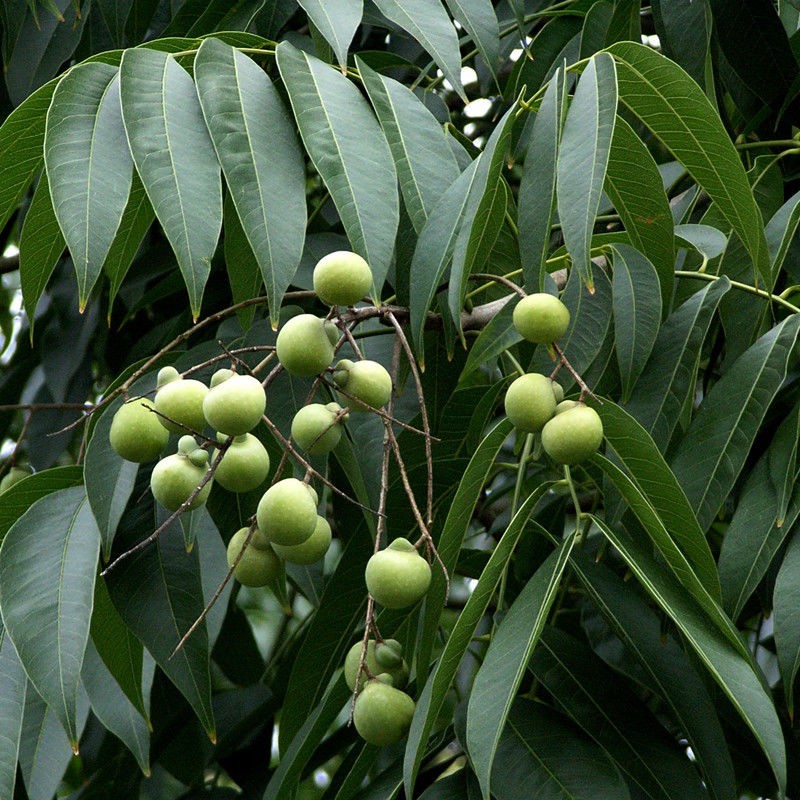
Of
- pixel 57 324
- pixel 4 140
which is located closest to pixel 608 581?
pixel 4 140

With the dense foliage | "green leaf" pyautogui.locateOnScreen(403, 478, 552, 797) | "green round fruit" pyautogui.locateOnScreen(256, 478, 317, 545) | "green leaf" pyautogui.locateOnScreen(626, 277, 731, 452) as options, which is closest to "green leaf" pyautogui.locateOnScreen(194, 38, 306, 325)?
the dense foliage

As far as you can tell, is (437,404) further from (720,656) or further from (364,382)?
(720,656)

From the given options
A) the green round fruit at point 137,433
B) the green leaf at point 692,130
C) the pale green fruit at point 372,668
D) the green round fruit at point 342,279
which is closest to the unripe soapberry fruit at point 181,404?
the green round fruit at point 137,433

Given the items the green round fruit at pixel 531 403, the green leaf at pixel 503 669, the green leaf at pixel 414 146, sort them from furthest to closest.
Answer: the green leaf at pixel 414 146, the green round fruit at pixel 531 403, the green leaf at pixel 503 669

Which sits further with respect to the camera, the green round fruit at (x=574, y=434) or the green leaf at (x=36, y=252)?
the green leaf at (x=36, y=252)

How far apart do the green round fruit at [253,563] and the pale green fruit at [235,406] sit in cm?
12

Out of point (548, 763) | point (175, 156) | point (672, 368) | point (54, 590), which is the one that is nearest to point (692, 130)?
point (672, 368)

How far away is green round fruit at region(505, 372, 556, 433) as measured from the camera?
0.80m

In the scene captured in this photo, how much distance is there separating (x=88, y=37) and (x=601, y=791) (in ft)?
4.28

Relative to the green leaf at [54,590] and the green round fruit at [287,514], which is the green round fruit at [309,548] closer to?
the green round fruit at [287,514]

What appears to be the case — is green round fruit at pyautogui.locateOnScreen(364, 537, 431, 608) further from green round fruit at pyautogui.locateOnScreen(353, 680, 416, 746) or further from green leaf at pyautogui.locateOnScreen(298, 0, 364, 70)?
green leaf at pyautogui.locateOnScreen(298, 0, 364, 70)

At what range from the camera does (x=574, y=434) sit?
0.78 metres

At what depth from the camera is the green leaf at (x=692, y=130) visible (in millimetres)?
879

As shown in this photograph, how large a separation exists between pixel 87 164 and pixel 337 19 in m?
0.26
